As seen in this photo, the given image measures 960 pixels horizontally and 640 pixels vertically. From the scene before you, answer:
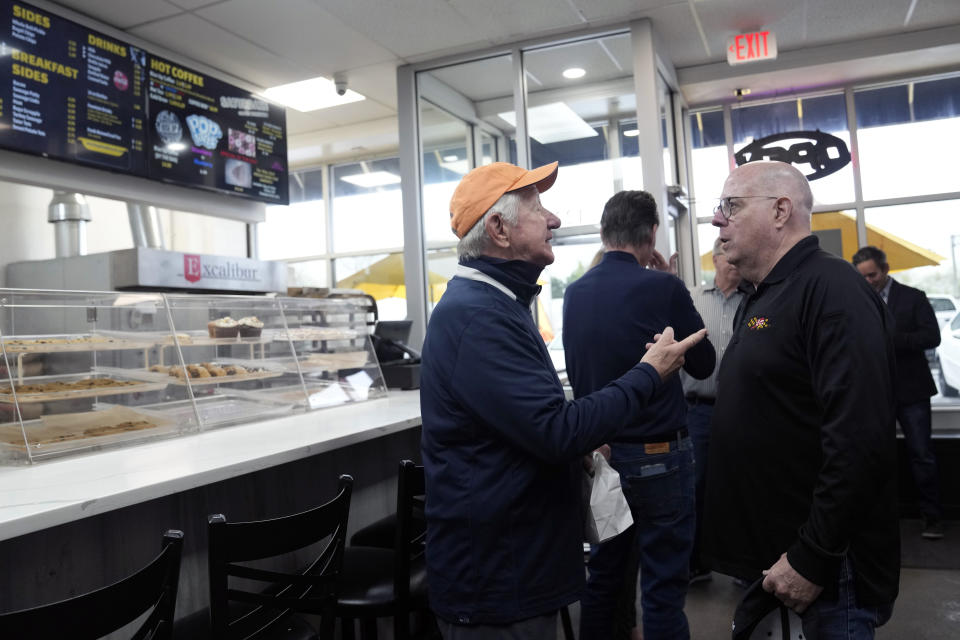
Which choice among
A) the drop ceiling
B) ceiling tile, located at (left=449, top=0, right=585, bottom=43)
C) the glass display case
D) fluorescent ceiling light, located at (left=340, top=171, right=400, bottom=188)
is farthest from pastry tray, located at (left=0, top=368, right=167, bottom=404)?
fluorescent ceiling light, located at (left=340, top=171, right=400, bottom=188)

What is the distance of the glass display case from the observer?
1981 millimetres

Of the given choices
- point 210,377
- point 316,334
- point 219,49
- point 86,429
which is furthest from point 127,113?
point 86,429

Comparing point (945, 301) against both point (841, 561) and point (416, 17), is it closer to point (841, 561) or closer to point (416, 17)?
point (416, 17)

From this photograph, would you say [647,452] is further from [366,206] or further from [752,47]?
[366,206]

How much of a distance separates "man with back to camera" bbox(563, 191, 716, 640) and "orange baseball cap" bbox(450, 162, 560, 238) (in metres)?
0.82

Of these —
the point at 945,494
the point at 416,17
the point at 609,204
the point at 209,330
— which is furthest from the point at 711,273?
the point at 209,330

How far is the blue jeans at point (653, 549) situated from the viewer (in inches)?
89.4

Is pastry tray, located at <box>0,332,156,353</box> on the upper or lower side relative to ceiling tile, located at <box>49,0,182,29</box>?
lower

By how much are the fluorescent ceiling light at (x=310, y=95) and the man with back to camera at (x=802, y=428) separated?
4.19m

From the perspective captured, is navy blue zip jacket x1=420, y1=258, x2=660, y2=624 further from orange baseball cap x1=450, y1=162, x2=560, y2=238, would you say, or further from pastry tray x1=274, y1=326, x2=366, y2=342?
pastry tray x1=274, y1=326, x2=366, y2=342

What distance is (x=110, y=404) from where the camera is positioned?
2184 mm

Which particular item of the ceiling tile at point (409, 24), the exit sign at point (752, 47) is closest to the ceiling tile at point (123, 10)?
the ceiling tile at point (409, 24)

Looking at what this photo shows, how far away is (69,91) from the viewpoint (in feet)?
11.5

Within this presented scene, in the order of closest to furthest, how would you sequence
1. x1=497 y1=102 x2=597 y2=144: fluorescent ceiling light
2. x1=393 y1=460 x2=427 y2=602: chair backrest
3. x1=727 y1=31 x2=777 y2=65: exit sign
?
x1=393 y1=460 x2=427 y2=602: chair backrest < x1=727 y1=31 x2=777 y2=65: exit sign < x1=497 y1=102 x2=597 y2=144: fluorescent ceiling light
